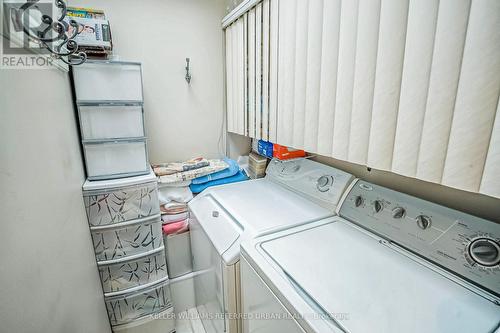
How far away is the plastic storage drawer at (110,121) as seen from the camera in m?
1.40

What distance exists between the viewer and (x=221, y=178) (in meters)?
1.96

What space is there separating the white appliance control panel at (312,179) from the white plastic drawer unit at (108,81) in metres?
1.08

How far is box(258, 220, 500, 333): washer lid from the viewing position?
68 centimetres

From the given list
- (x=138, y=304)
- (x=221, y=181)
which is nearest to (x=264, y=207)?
(x=221, y=181)

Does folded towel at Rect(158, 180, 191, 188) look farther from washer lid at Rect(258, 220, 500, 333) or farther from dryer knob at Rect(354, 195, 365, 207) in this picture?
dryer knob at Rect(354, 195, 365, 207)

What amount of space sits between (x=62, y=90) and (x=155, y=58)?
861 mm

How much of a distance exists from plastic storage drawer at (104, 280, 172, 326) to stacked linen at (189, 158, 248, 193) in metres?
0.73

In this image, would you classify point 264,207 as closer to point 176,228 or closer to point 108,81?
point 176,228

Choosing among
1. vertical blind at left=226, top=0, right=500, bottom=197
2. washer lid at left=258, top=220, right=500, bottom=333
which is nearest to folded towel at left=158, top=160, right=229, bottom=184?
vertical blind at left=226, top=0, right=500, bottom=197

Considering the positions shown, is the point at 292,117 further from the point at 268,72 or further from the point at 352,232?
the point at 352,232

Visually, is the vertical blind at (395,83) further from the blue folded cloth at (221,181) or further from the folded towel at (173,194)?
the folded towel at (173,194)

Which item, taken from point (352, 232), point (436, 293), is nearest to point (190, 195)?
point (352, 232)

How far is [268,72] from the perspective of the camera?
153 centimetres

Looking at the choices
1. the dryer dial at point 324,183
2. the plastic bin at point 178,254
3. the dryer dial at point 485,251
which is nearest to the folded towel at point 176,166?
the plastic bin at point 178,254
